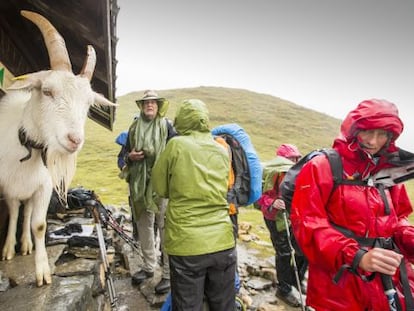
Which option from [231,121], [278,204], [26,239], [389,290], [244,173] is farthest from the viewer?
[231,121]

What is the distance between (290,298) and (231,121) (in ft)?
231

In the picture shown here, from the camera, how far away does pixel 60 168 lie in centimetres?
421

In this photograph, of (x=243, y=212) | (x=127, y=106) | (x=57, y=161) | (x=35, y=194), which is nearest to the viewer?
(x=57, y=161)

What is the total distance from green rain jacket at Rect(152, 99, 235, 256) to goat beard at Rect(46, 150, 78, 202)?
1.37 metres

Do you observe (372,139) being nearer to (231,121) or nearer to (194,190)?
(194,190)

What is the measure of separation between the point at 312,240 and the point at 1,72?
6.10 metres

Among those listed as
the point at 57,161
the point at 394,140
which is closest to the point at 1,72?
the point at 57,161

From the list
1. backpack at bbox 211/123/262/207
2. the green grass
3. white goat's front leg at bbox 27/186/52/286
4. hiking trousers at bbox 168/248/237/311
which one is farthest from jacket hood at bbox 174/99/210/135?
the green grass

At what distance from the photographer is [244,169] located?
4793 millimetres

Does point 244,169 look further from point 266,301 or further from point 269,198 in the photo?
point 266,301

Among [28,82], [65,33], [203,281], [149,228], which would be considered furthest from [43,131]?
[65,33]

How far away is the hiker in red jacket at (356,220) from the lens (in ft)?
8.58

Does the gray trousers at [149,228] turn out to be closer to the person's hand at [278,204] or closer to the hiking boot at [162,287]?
the hiking boot at [162,287]

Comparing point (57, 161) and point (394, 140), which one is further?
point (57, 161)
